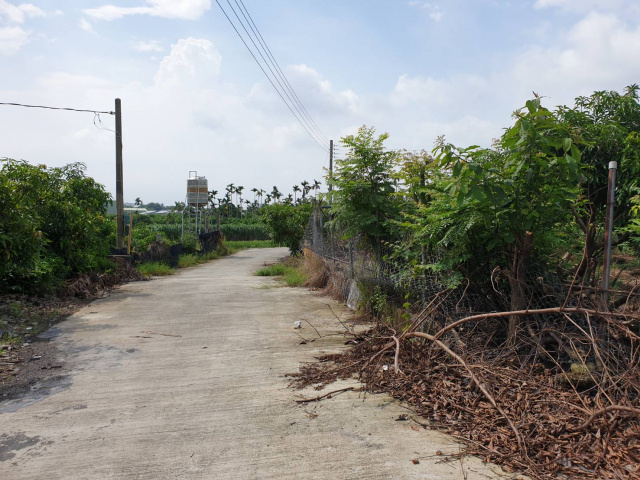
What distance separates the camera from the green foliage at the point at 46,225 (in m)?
8.38

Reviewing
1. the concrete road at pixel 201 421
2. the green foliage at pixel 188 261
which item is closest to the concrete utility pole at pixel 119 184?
the green foliage at pixel 188 261

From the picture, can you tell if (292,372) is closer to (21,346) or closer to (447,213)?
(447,213)

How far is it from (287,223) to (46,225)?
522 inches

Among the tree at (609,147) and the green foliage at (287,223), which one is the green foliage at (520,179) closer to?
the tree at (609,147)

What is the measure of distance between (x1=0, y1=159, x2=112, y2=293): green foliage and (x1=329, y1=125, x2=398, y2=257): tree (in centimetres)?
553

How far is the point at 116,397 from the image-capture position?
16.0 feet

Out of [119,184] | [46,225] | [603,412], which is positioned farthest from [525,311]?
[119,184]

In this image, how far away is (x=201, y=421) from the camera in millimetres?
4250

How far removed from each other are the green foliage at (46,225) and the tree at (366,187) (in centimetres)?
553

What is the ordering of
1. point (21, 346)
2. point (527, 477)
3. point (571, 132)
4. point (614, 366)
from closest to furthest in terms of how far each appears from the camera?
point (527, 477)
point (614, 366)
point (571, 132)
point (21, 346)

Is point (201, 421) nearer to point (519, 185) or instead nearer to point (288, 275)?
point (519, 185)

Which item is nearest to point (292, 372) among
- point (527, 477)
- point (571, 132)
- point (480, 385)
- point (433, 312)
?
point (433, 312)

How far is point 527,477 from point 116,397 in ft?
12.5

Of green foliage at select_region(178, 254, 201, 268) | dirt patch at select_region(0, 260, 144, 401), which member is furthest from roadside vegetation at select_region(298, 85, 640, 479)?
green foliage at select_region(178, 254, 201, 268)
